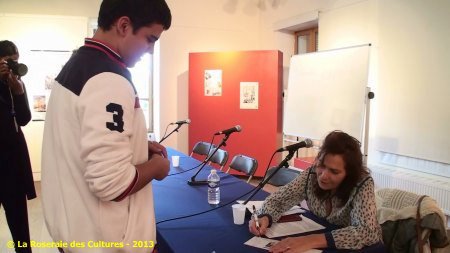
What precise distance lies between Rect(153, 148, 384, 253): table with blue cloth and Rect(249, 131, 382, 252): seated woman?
54mm

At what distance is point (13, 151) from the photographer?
2.06 m

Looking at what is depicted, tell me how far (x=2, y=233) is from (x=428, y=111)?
159 inches

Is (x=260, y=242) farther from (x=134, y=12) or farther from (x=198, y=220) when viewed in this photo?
(x=134, y=12)

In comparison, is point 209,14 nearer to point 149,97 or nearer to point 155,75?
point 155,75

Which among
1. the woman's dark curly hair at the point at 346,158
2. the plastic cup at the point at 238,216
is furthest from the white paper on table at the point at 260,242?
the woman's dark curly hair at the point at 346,158

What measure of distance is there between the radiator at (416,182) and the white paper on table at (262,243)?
218cm

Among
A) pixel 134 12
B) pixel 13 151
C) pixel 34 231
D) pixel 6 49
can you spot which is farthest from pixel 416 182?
pixel 34 231

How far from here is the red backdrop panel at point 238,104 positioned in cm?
480

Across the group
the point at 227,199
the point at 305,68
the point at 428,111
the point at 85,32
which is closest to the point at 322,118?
the point at 305,68

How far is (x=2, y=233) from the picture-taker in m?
3.00

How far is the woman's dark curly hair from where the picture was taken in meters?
1.50

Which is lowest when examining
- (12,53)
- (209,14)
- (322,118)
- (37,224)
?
(37,224)

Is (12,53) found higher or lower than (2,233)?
higher

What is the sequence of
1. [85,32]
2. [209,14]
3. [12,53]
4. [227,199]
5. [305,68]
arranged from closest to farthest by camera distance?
1. [227,199]
2. [12,53]
3. [305,68]
4. [85,32]
5. [209,14]
